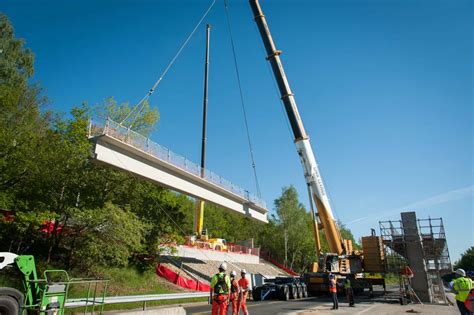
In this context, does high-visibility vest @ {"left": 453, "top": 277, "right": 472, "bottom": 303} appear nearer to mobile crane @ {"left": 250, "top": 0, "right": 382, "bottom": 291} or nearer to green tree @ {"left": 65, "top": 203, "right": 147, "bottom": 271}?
mobile crane @ {"left": 250, "top": 0, "right": 382, "bottom": 291}

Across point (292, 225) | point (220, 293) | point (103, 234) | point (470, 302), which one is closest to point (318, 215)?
point (103, 234)

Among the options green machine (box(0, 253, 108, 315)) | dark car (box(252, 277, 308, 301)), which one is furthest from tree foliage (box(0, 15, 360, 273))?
green machine (box(0, 253, 108, 315))

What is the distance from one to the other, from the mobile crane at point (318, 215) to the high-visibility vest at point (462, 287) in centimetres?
1456

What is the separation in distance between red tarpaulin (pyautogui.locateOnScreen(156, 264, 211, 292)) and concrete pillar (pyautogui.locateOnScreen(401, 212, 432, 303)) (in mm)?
14363

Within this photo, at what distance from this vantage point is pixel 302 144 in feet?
82.6

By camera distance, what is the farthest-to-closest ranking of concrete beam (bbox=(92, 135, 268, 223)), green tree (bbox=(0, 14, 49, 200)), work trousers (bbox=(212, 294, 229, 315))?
green tree (bbox=(0, 14, 49, 200)) → concrete beam (bbox=(92, 135, 268, 223)) → work trousers (bbox=(212, 294, 229, 315))

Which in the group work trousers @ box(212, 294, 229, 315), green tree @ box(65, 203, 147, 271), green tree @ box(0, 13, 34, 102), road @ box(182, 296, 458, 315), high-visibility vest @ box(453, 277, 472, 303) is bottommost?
road @ box(182, 296, 458, 315)

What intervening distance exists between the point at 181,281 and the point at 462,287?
19977 millimetres

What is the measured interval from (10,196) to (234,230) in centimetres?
5211

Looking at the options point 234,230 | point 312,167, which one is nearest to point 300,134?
point 312,167

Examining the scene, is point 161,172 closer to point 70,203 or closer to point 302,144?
point 70,203

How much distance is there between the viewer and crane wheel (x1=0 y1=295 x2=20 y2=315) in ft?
23.8

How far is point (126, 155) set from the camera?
58.1 feet

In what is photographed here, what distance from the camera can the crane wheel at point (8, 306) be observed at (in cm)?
724
